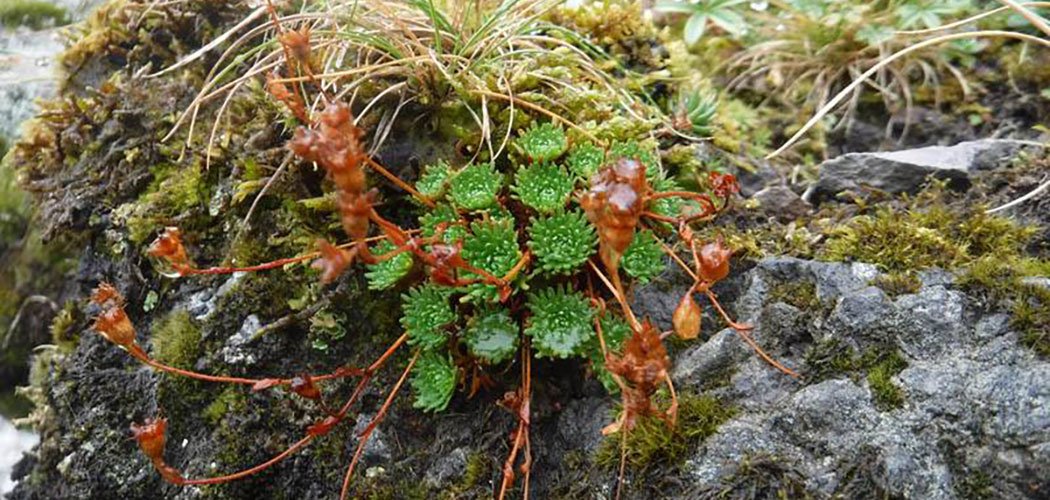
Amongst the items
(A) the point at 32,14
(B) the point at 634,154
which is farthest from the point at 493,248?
(A) the point at 32,14

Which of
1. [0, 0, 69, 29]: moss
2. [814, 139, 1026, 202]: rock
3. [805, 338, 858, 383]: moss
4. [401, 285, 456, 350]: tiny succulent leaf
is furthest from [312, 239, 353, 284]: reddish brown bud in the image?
[0, 0, 69, 29]: moss

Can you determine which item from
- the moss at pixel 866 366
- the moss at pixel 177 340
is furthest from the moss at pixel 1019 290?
the moss at pixel 177 340

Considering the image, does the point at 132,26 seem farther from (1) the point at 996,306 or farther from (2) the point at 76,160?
(1) the point at 996,306

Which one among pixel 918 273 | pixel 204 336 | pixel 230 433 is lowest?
pixel 230 433

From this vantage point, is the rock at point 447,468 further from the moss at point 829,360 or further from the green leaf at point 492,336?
the moss at point 829,360

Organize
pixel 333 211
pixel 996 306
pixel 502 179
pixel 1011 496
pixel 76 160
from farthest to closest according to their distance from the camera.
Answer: pixel 76 160 < pixel 333 211 < pixel 502 179 < pixel 996 306 < pixel 1011 496

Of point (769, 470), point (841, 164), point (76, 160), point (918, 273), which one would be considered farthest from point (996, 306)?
point (76, 160)
